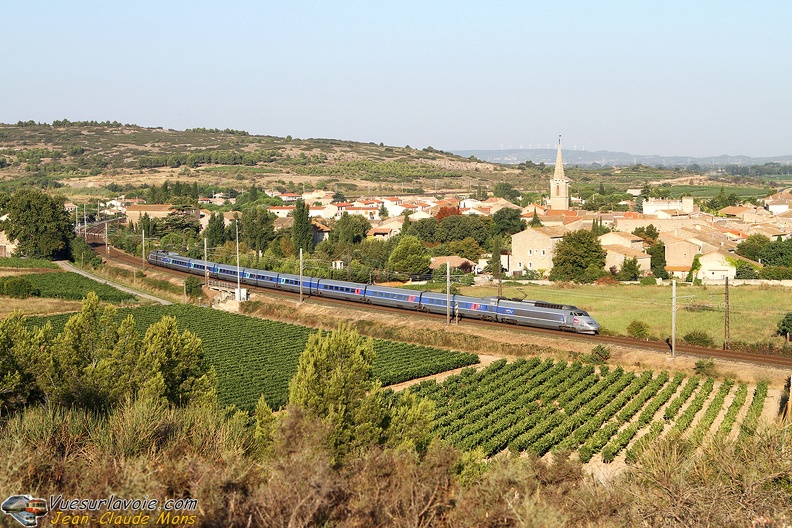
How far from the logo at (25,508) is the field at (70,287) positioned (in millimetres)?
51859

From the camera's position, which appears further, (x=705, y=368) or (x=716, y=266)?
(x=716, y=266)

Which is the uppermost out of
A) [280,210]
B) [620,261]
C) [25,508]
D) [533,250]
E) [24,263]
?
[25,508]

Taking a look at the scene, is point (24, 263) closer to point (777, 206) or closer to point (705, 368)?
point (705, 368)

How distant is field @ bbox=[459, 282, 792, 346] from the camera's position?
4694 cm

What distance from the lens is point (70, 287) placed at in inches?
2564

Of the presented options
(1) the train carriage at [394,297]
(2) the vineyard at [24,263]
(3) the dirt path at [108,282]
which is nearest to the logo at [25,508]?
(1) the train carriage at [394,297]

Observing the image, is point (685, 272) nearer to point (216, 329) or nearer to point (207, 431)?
point (216, 329)

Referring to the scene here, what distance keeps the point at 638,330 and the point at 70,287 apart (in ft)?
146

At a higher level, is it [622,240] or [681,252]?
[622,240]

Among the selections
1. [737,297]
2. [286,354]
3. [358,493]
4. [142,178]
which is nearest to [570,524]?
[358,493]

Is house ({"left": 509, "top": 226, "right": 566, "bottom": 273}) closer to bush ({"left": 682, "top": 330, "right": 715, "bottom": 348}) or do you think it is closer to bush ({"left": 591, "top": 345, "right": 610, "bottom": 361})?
bush ({"left": 682, "top": 330, "right": 715, "bottom": 348})

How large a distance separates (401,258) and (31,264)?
35111 mm

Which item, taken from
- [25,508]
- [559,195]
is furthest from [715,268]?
[25,508]

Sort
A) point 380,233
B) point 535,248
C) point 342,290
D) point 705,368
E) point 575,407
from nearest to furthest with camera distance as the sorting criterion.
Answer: point 575,407
point 705,368
point 342,290
point 535,248
point 380,233
